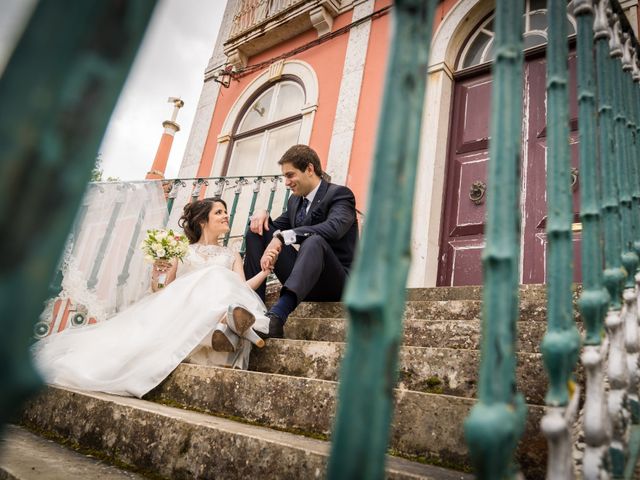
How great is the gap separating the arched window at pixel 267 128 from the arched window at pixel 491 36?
7.62 ft

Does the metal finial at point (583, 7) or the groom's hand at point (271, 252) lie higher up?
the metal finial at point (583, 7)

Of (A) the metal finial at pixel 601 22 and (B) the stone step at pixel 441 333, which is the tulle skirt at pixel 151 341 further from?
(A) the metal finial at pixel 601 22

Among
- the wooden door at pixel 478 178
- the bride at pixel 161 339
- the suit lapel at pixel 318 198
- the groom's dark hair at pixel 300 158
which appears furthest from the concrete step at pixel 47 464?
the wooden door at pixel 478 178

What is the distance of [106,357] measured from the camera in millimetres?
2246

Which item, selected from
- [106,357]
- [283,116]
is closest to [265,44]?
[283,116]

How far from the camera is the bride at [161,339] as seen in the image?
6.90 feet

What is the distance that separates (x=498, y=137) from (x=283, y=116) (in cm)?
618

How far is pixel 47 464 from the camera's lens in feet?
4.23

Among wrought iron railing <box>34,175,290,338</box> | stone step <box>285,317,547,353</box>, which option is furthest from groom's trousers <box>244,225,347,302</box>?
wrought iron railing <box>34,175,290,338</box>

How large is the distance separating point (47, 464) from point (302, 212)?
2.47m

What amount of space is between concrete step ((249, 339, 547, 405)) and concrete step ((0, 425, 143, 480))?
89 cm

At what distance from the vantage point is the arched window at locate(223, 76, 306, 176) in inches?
253

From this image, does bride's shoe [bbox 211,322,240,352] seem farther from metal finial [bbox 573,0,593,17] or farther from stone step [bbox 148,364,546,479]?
metal finial [bbox 573,0,593,17]

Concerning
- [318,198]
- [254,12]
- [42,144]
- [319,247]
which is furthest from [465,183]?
[254,12]
